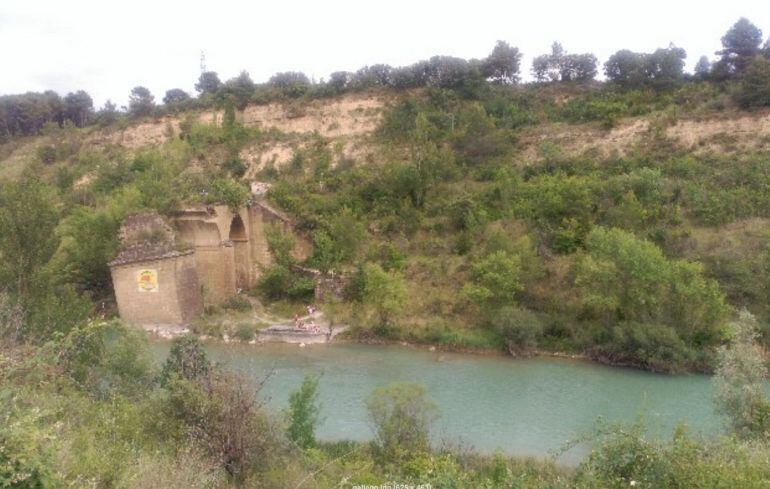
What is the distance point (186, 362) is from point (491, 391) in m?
7.75

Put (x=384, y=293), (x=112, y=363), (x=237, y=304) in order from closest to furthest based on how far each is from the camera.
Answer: (x=112, y=363)
(x=384, y=293)
(x=237, y=304)

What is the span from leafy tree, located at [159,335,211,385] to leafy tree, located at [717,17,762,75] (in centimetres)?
2780

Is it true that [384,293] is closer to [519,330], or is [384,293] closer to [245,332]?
[519,330]

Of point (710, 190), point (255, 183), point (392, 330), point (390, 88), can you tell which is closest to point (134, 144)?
point (255, 183)

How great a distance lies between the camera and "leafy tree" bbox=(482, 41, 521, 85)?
32.3 metres

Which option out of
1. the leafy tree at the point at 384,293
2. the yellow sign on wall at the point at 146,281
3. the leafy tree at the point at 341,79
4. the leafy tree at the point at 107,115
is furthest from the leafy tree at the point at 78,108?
the leafy tree at the point at 384,293

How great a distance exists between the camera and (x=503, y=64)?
32.3m

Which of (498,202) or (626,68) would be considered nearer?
(498,202)

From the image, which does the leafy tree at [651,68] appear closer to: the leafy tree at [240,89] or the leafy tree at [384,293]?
the leafy tree at [384,293]

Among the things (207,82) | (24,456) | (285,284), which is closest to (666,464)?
(24,456)

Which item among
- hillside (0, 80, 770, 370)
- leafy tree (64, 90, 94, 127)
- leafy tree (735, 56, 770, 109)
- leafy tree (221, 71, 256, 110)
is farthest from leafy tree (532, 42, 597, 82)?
leafy tree (64, 90, 94, 127)

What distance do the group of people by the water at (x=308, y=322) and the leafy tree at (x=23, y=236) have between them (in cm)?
876

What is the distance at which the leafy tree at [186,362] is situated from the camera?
9.63m

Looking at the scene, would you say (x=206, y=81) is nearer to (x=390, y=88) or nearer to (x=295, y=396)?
(x=390, y=88)
